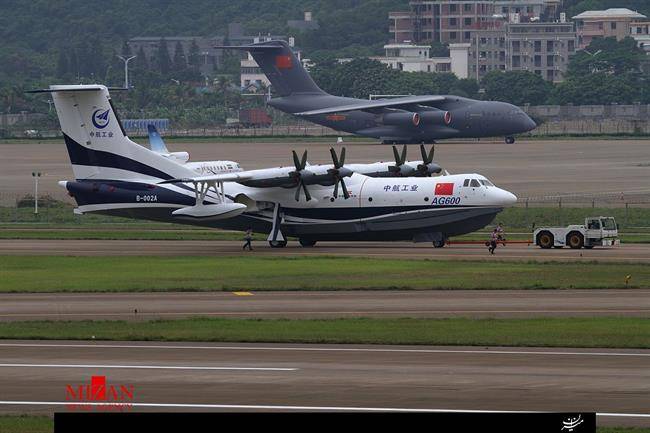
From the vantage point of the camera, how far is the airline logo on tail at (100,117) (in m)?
60.7

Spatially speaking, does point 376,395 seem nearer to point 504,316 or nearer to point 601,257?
point 504,316

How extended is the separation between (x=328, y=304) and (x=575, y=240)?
21.4m

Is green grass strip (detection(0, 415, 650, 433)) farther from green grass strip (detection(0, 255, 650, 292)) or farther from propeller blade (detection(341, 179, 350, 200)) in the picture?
propeller blade (detection(341, 179, 350, 200))

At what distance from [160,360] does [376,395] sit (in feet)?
20.3

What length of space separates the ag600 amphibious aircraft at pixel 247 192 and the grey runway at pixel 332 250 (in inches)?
43.6

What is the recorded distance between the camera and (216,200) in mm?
60750

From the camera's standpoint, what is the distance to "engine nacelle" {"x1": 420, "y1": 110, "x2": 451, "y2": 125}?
434 ft

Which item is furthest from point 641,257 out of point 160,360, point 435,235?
point 160,360

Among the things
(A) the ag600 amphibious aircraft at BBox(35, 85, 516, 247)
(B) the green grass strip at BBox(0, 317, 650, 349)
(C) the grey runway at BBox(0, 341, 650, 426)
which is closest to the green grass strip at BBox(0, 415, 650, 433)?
(C) the grey runway at BBox(0, 341, 650, 426)

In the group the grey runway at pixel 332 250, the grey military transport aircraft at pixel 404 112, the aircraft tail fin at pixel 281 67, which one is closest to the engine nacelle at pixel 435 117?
the grey military transport aircraft at pixel 404 112

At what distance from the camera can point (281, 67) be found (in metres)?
132

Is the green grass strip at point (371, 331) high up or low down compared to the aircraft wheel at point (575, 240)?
up

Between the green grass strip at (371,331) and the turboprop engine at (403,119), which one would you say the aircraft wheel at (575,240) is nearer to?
the green grass strip at (371,331)

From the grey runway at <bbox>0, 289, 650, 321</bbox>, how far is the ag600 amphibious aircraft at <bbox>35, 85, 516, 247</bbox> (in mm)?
15621
